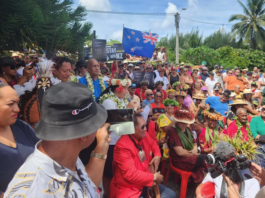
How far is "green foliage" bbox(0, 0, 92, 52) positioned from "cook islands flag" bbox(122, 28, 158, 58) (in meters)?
4.22

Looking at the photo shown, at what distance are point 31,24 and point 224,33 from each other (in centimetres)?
3473

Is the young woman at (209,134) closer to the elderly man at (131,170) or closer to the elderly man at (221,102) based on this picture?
the elderly man at (131,170)

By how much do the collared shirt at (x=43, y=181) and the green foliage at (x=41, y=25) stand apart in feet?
5.40

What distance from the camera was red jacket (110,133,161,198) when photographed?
2227 millimetres

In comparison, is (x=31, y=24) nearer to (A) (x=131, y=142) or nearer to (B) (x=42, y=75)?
(B) (x=42, y=75)

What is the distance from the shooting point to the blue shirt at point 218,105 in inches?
220

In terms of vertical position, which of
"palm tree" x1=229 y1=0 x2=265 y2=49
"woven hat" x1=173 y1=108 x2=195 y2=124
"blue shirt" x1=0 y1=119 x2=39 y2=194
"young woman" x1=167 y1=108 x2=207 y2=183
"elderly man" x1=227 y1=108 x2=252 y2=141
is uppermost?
"palm tree" x1=229 y1=0 x2=265 y2=49

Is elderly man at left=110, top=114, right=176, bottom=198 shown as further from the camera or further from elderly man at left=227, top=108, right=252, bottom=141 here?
elderly man at left=227, top=108, right=252, bottom=141

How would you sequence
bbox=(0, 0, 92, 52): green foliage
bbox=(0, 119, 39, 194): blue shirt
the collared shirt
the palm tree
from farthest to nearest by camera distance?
the palm tree, bbox=(0, 0, 92, 52): green foliage, bbox=(0, 119, 39, 194): blue shirt, the collared shirt

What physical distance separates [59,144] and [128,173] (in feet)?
4.46

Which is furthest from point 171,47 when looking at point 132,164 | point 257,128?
point 132,164

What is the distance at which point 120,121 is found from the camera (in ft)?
5.78

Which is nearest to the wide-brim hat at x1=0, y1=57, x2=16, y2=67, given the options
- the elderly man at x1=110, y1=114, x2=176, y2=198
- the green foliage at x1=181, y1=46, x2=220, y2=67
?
the elderly man at x1=110, y1=114, x2=176, y2=198

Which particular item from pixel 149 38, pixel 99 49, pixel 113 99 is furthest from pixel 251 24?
pixel 113 99
